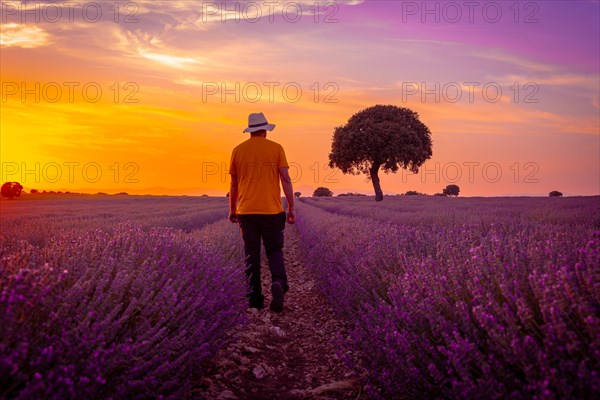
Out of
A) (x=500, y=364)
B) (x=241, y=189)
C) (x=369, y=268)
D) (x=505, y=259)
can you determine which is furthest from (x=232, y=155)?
(x=500, y=364)

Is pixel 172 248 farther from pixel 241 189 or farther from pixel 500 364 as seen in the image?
pixel 500 364

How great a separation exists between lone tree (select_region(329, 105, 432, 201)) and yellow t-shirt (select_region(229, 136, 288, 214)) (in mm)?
23702

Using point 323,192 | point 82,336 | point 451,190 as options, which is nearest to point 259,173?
point 82,336

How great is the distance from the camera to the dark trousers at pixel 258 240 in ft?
16.5

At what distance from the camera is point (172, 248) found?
4.04 metres

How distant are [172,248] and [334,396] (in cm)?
194

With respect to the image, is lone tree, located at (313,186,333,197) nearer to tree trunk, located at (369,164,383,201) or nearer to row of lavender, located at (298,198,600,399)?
tree trunk, located at (369,164,383,201)

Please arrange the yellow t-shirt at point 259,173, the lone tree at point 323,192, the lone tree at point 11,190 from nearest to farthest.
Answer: the yellow t-shirt at point 259,173
the lone tree at point 11,190
the lone tree at point 323,192

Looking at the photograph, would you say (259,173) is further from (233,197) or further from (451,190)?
(451,190)

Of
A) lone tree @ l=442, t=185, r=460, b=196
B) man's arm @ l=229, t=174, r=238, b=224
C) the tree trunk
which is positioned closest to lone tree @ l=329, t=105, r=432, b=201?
the tree trunk

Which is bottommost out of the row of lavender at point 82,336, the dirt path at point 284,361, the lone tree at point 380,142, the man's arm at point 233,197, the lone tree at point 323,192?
the dirt path at point 284,361

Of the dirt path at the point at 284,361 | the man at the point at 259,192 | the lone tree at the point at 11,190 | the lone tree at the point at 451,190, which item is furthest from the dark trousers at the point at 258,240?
the lone tree at the point at 451,190

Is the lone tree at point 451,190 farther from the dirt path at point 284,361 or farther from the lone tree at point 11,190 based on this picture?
the dirt path at point 284,361

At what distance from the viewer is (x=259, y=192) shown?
4.95 meters
